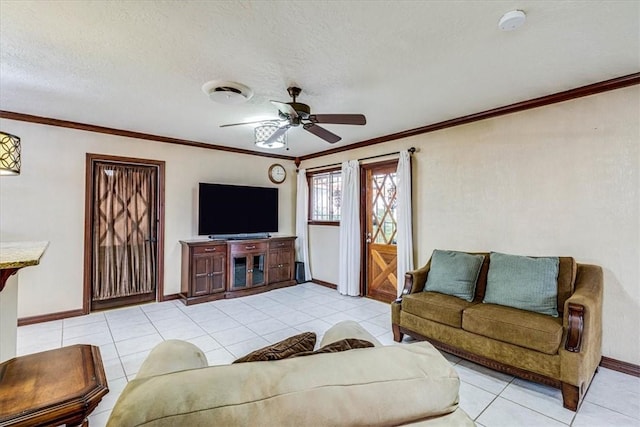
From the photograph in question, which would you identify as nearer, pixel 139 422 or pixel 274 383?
pixel 139 422

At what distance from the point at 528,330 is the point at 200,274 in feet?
13.0

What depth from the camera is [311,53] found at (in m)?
2.24

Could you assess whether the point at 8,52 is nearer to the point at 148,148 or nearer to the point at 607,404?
the point at 148,148

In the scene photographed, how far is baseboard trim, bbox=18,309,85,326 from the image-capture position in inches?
142

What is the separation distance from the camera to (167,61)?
2.36 meters

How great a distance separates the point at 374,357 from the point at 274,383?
286 millimetres

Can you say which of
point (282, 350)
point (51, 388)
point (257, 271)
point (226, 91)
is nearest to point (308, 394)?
point (282, 350)

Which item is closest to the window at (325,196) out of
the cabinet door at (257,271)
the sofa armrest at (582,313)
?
the cabinet door at (257,271)

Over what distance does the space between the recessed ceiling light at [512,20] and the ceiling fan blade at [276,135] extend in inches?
71.2

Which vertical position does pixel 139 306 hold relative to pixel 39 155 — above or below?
below

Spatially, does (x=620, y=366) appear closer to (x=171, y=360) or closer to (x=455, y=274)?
(x=455, y=274)

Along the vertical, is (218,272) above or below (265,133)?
below

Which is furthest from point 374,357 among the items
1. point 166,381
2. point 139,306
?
point 139,306

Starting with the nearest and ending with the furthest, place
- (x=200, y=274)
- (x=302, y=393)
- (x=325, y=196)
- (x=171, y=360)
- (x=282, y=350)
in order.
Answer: (x=302, y=393) → (x=282, y=350) → (x=171, y=360) → (x=200, y=274) → (x=325, y=196)
